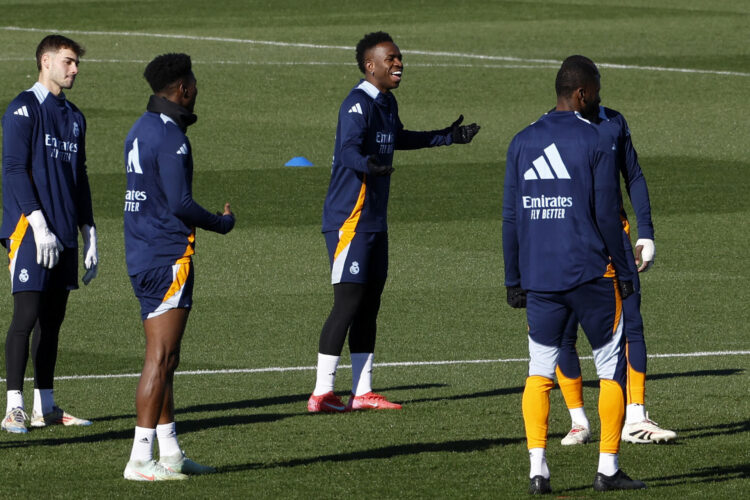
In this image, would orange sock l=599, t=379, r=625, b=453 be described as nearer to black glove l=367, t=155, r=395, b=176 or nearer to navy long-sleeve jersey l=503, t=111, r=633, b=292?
navy long-sleeve jersey l=503, t=111, r=633, b=292

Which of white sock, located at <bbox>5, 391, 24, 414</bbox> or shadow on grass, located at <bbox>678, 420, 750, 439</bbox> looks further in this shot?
white sock, located at <bbox>5, 391, 24, 414</bbox>

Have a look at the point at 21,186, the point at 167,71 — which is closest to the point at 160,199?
the point at 167,71

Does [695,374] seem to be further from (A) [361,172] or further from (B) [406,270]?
(B) [406,270]

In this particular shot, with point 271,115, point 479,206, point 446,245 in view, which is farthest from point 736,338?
point 271,115

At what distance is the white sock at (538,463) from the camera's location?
7.37 metres

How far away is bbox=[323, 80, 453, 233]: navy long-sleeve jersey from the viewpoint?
9828 mm

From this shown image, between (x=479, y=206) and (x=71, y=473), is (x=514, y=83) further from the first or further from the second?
(x=71, y=473)

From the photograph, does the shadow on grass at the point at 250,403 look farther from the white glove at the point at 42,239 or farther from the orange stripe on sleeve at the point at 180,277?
the orange stripe on sleeve at the point at 180,277

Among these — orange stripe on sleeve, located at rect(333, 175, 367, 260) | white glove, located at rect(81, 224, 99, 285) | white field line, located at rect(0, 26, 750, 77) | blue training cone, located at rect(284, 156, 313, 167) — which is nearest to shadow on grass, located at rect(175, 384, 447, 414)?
orange stripe on sleeve, located at rect(333, 175, 367, 260)

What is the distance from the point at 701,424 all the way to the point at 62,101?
428 centimetres

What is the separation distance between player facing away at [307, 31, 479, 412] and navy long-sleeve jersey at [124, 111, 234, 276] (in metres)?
2.21

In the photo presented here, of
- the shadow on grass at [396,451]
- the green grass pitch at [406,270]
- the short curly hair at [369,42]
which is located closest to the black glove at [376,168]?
the short curly hair at [369,42]

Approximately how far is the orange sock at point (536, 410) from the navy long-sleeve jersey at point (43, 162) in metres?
3.26

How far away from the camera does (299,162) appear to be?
23.1 meters
